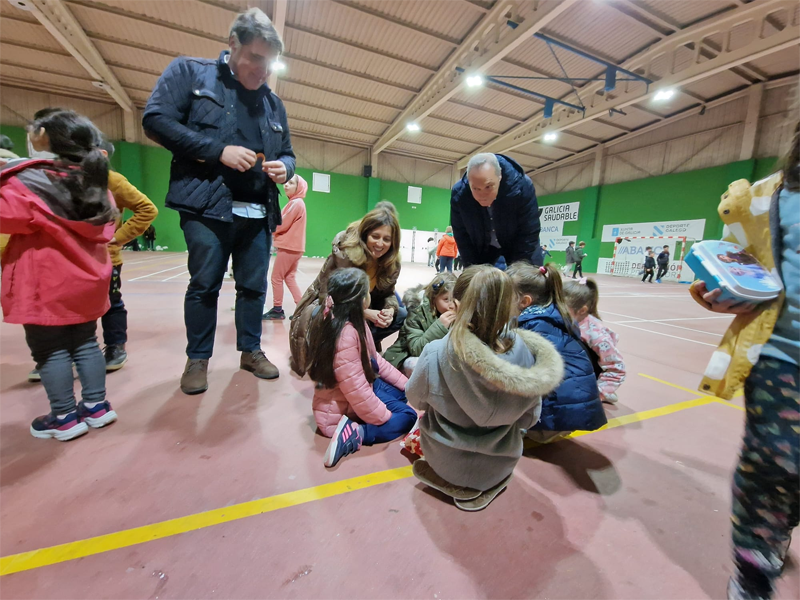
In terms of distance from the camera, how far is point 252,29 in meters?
1.54

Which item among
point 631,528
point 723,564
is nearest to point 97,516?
point 631,528

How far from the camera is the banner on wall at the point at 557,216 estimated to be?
16797mm

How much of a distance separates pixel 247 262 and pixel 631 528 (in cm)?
198

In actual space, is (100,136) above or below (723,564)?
above

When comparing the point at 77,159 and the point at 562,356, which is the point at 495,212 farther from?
the point at 77,159

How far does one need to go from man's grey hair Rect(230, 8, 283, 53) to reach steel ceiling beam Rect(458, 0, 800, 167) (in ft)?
31.5

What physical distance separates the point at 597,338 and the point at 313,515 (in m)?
1.60

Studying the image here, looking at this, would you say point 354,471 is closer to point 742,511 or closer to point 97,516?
point 97,516

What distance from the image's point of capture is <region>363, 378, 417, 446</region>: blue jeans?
1.47m

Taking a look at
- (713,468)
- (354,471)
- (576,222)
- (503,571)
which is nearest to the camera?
(503,571)

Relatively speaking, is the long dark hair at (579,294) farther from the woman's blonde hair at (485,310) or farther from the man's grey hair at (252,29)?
the man's grey hair at (252,29)

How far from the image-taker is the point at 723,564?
966 millimetres

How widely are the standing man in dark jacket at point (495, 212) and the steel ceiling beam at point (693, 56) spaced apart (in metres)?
8.77

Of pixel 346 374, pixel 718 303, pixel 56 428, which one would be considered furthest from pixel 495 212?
pixel 56 428
